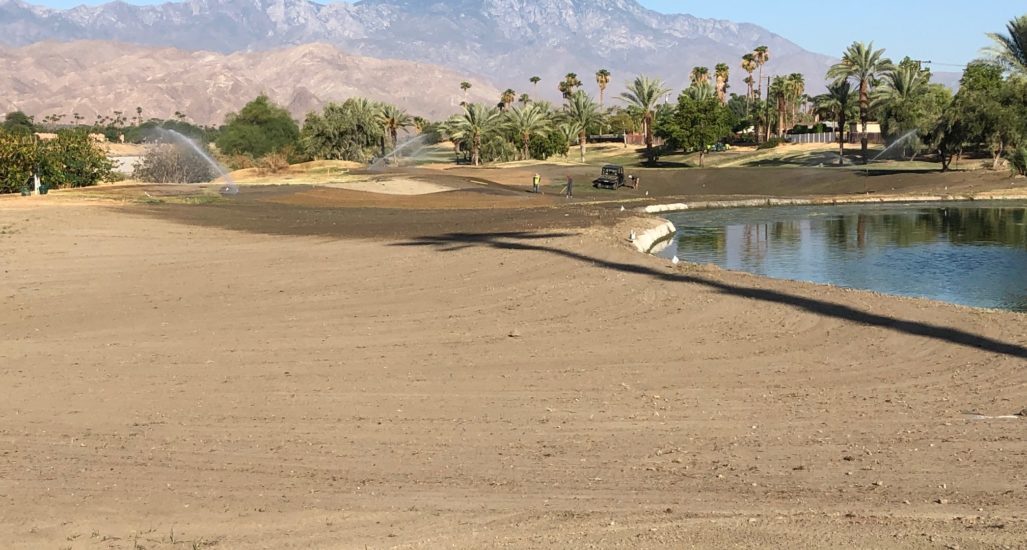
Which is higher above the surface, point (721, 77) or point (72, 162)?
point (721, 77)

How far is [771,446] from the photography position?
12117mm

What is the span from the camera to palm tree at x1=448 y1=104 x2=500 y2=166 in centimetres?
11538

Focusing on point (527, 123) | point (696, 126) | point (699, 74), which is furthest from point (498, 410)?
point (699, 74)

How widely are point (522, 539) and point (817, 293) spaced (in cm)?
1580

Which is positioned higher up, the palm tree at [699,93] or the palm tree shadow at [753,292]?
the palm tree at [699,93]

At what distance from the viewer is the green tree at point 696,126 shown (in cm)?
10750

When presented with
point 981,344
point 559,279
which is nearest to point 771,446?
point 981,344

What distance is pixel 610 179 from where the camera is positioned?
251ft

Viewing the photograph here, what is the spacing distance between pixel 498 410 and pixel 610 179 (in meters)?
63.4

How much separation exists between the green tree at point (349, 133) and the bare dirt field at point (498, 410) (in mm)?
94306

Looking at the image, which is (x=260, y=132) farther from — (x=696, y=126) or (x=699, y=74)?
(x=699, y=74)

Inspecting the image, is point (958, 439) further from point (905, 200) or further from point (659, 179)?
point (659, 179)

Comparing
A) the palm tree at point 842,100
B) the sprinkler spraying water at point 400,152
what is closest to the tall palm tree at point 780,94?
the palm tree at point 842,100

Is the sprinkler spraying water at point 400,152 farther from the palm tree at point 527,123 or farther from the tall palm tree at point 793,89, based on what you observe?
the tall palm tree at point 793,89
